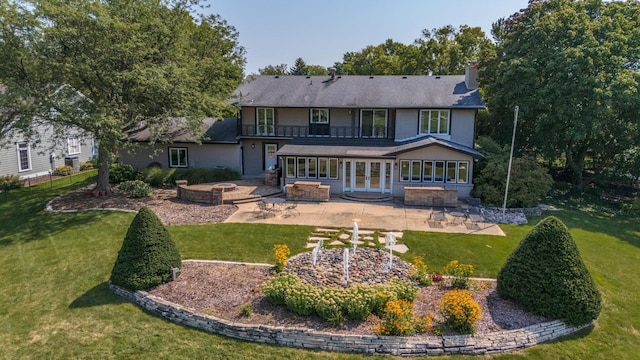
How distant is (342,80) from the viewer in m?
28.8

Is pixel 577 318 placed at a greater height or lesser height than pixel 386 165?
lesser

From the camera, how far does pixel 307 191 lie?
21141 millimetres

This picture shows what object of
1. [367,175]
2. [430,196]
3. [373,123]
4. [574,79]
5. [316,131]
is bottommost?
[430,196]

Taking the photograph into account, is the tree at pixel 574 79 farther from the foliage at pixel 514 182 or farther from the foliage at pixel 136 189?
the foliage at pixel 136 189

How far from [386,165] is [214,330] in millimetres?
15064

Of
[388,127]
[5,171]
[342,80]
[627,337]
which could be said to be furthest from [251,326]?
[5,171]

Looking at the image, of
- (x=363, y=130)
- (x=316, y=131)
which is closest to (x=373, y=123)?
(x=363, y=130)

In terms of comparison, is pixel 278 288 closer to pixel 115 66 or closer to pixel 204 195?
pixel 204 195

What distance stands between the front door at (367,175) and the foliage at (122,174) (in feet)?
43.2

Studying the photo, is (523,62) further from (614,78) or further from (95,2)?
(95,2)

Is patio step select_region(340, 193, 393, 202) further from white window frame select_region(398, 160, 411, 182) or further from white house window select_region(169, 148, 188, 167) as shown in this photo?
white house window select_region(169, 148, 188, 167)

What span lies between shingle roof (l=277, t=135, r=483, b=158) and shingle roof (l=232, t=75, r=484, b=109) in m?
2.55

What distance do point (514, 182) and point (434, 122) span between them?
6579 millimetres

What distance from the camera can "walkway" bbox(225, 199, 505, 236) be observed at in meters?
16.6
